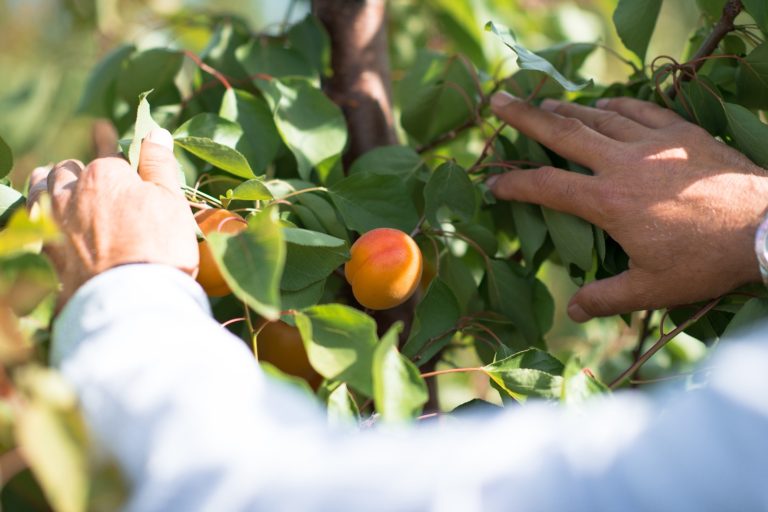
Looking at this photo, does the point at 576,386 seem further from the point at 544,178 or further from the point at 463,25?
the point at 463,25

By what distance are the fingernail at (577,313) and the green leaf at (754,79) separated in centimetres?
25

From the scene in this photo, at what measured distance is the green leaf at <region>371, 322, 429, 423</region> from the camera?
46cm

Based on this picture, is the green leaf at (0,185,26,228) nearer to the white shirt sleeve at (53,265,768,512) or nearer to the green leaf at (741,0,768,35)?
the white shirt sleeve at (53,265,768,512)

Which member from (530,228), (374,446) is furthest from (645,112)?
(374,446)

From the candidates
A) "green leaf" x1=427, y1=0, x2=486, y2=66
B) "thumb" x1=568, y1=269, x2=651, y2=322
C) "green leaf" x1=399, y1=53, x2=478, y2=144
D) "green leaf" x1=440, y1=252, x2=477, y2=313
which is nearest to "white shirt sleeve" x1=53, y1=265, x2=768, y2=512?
"thumb" x1=568, y1=269, x2=651, y2=322

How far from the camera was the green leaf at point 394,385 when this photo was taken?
1.50 feet

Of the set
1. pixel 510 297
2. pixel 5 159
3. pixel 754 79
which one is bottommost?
pixel 510 297

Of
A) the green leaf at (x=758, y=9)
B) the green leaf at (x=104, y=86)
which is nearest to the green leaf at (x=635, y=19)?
the green leaf at (x=758, y=9)

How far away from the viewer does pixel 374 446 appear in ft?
1.38

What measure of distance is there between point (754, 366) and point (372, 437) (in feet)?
0.65

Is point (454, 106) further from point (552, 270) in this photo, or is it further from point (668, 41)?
point (668, 41)

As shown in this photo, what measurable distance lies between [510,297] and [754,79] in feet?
0.96

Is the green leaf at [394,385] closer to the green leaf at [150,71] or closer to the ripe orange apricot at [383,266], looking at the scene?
the ripe orange apricot at [383,266]

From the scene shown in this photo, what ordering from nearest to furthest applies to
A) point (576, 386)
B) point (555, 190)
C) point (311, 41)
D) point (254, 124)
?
1. point (576, 386)
2. point (555, 190)
3. point (254, 124)
4. point (311, 41)
